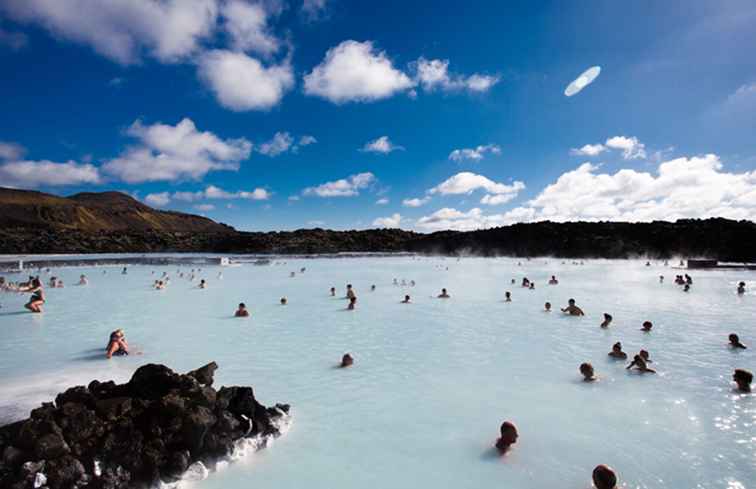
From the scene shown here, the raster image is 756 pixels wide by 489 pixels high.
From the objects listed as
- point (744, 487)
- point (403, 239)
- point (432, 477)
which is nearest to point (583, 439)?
point (744, 487)

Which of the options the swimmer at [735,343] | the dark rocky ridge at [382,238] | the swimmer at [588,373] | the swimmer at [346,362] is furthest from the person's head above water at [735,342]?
the dark rocky ridge at [382,238]

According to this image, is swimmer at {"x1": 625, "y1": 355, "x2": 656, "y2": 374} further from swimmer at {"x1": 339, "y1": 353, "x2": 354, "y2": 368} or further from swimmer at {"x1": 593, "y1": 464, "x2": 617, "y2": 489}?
swimmer at {"x1": 339, "y1": 353, "x2": 354, "y2": 368}

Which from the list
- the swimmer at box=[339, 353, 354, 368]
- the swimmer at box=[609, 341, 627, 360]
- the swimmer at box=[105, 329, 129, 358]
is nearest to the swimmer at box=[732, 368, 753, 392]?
the swimmer at box=[609, 341, 627, 360]

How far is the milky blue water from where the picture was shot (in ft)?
17.5

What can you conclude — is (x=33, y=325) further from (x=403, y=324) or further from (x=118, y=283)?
(x=118, y=283)

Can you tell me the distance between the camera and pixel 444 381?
863 cm

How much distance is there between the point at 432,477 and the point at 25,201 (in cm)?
15167

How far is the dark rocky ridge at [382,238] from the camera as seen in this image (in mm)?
61094

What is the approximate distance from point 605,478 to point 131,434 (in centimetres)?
549

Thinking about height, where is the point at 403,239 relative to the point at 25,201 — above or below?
below

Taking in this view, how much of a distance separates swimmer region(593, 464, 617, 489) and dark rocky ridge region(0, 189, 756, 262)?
204 feet

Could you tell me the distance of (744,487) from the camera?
4812 millimetres

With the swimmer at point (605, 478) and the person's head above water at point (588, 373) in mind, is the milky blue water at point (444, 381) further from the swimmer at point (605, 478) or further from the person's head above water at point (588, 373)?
the swimmer at point (605, 478)

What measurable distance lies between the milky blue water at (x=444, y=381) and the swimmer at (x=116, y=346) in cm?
33
